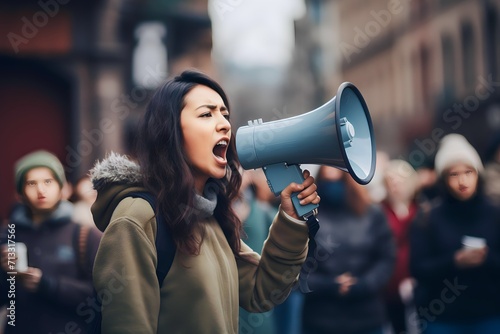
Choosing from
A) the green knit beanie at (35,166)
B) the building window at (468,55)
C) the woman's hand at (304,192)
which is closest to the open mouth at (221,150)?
the woman's hand at (304,192)

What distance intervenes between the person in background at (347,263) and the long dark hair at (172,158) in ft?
8.97

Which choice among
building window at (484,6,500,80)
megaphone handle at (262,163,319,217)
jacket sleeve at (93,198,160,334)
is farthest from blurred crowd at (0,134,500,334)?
building window at (484,6,500,80)

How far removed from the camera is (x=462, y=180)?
5.39m

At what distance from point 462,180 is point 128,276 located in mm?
3366

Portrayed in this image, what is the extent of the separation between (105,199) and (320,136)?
773mm

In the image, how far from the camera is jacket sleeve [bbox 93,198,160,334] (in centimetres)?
252

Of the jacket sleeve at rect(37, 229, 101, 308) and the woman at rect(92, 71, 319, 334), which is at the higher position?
the woman at rect(92, 71, 319, 334)

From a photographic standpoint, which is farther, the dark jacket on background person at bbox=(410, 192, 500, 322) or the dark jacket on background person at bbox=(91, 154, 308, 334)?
the dark jacket on background person at bbox=(410, 192, 500, 322)

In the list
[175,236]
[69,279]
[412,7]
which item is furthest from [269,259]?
[412,7]

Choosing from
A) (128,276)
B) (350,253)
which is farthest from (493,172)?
(128,276)

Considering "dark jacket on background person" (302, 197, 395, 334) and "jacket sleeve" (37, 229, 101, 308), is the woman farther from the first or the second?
"dark jacket on background person" (302, 197, 395, 334)

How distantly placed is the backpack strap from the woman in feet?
0.06

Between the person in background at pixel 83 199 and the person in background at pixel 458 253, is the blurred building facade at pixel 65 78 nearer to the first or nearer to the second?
the person in background at pixel 83 199

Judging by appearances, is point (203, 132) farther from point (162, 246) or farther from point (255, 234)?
point (255, 234)
